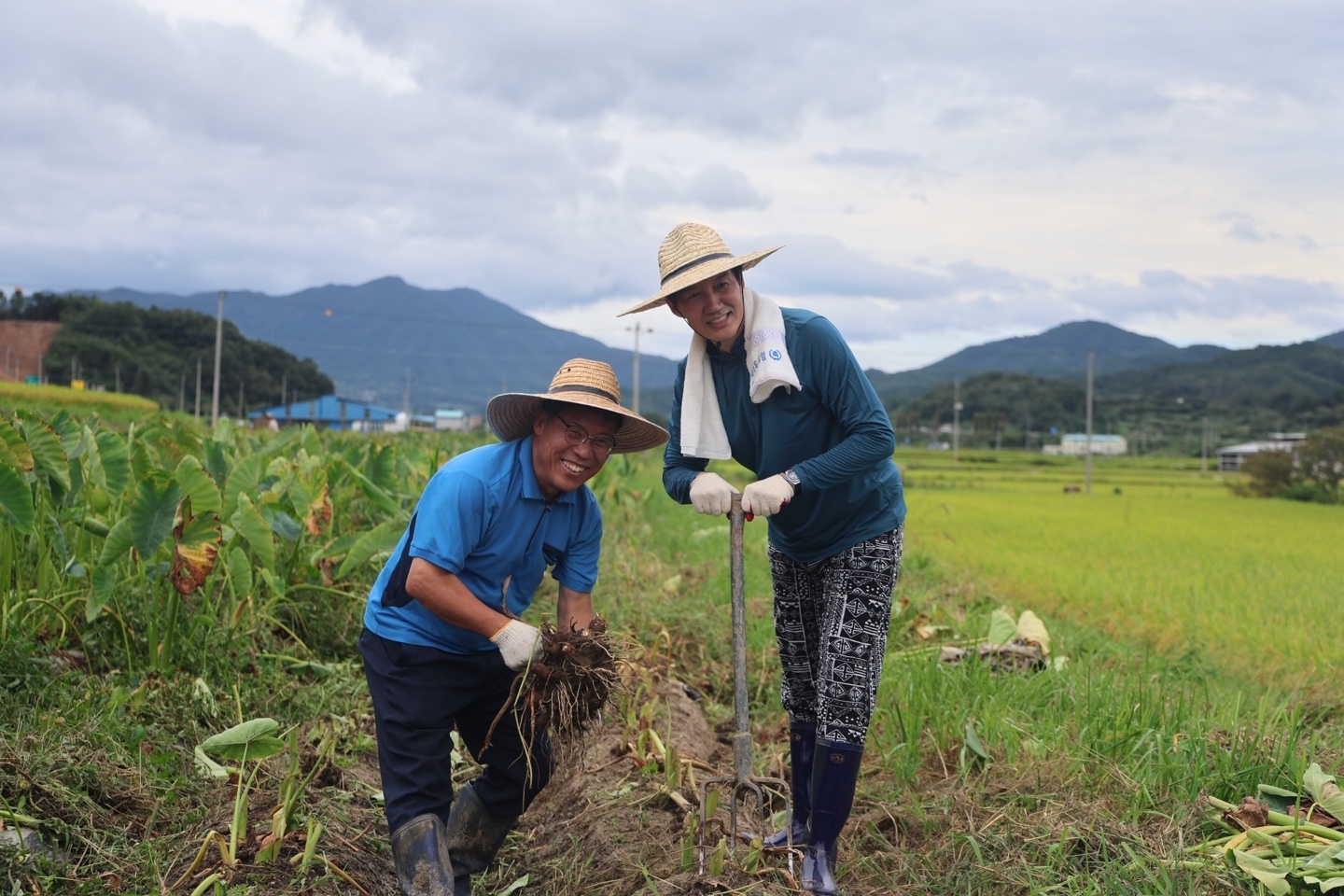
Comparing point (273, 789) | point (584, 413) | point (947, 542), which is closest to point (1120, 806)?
point (584, 413)

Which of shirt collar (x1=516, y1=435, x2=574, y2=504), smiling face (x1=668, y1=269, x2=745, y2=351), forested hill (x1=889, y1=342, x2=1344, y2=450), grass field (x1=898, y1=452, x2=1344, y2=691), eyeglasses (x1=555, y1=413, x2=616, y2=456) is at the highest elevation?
forested hill (x1=889, y1=342, x2=1344, y2=450)

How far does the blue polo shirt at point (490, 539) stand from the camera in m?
2.56

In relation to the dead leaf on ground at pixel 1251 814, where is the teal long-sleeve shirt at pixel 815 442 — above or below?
above

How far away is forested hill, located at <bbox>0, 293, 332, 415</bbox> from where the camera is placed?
49.3 m

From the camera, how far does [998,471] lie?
123 feet

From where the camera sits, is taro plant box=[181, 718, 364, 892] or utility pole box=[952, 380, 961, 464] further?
utility pole box=[952, 380, 961, 464]

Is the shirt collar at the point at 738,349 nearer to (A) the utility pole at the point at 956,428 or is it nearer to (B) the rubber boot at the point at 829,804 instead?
(B) the rubber boot at the point at 829,804

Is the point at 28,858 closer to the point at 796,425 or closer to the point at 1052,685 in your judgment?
the point at 796,425

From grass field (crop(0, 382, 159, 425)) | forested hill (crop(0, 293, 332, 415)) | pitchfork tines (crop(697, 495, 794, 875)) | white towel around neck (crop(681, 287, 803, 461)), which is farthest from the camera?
forested hill (crop(0, 293, 332, 415))

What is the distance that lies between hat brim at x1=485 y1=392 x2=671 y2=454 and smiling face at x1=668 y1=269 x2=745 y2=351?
0.30m

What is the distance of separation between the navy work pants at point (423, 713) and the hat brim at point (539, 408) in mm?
590

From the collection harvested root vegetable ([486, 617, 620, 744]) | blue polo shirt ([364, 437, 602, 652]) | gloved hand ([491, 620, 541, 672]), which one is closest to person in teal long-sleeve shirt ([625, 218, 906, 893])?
blue polo shirt ([364, 437, 602, 652])

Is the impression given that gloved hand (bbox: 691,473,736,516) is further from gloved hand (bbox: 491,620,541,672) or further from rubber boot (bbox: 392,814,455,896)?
rubber boot (bbox: 392,814,455,896)

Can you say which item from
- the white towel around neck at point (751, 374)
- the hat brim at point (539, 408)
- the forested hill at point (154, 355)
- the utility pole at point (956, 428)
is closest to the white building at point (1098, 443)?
the utility pole at point (956, 428)
